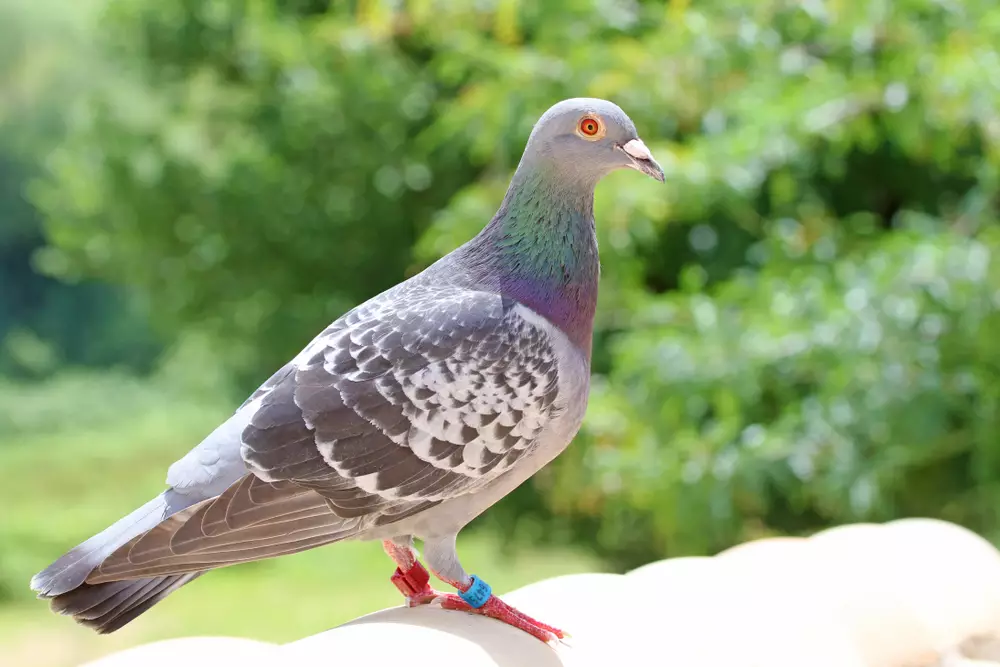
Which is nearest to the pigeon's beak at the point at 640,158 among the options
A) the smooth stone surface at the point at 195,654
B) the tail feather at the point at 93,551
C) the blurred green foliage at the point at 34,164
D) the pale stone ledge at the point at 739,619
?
the pale stone ledge at the point at 739,619

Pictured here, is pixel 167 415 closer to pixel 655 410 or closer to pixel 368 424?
pixel 655 410

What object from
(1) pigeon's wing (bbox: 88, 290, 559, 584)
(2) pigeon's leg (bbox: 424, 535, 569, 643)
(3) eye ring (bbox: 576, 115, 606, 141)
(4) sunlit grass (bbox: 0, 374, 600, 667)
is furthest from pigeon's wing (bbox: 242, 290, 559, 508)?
(4) sunlit grass (bbox: 0, 374, 600, 667)

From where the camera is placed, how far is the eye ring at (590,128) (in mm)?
1979

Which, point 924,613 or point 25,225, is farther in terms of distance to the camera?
point 25,225

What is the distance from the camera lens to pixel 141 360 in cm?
948

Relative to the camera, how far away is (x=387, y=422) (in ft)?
6.48

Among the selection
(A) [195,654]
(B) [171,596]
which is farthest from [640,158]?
(B) [171,596]

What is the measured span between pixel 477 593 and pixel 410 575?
0.74 feet

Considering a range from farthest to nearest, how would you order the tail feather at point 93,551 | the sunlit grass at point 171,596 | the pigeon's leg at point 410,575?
the sunlit grass at point 171,596 → the pigeon's leg at point 410,575 → the tail feather at point 93,551

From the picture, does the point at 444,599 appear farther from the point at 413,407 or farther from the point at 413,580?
the point at 413,407

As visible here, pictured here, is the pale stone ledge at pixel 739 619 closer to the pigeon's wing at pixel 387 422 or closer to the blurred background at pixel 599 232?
the pigeon's wing at pixel 387 422

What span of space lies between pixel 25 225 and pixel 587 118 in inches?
313

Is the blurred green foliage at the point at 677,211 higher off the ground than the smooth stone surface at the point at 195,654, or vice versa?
the blurred green foliage at the point at 677,211

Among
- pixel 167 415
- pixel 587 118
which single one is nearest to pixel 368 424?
pixel 587 118
